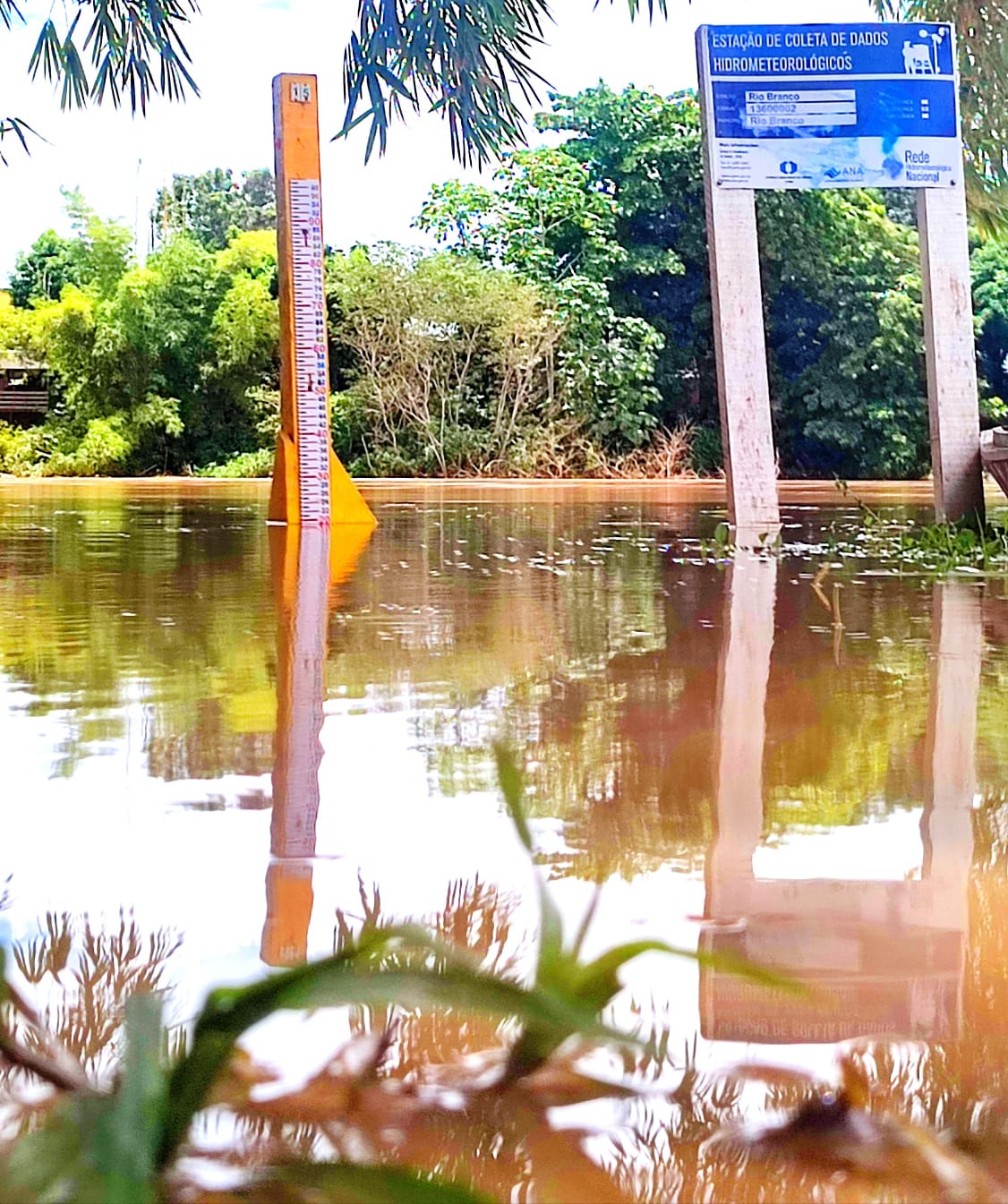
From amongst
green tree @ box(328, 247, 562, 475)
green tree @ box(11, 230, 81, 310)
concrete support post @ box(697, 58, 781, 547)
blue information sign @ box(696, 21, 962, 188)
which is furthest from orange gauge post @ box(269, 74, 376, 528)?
green tree @ box(11, 230, 81, 310)

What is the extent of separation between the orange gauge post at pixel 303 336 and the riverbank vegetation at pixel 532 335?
5849 millimetres

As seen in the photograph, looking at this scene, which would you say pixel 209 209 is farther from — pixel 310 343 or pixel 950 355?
pixel 950 355

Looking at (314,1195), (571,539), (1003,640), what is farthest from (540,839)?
(571,539)

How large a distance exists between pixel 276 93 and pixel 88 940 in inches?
153

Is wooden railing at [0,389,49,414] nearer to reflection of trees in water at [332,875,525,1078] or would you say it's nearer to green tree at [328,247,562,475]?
green tree at [328,247,562,475]

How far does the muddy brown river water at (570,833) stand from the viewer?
417 millimetres

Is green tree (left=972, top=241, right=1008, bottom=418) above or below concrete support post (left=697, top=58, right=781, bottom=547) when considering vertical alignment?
above

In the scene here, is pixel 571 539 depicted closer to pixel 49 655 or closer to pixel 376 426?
pixel 49 655

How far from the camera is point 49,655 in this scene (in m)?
1.33

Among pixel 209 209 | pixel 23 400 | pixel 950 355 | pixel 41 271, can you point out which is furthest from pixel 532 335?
pixel 950 355

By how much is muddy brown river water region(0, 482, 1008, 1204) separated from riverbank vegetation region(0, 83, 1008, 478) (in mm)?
8494

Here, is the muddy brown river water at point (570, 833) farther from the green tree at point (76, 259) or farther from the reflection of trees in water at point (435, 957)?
the green tree at point (76, 259)

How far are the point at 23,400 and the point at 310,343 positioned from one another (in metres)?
7.30

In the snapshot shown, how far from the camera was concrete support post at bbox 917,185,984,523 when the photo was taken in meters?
3.24
